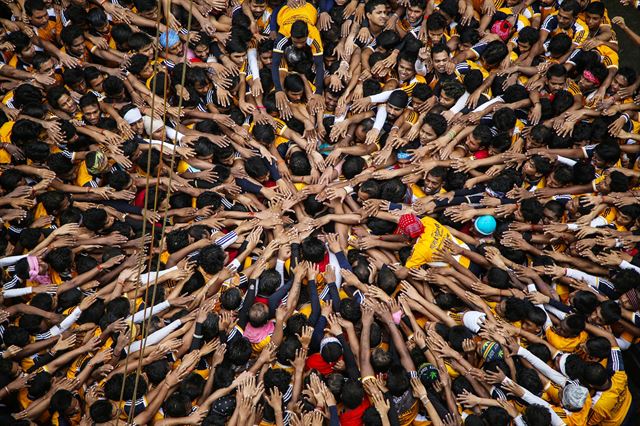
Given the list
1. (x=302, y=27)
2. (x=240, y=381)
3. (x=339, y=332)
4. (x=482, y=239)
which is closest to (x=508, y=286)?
(x=482, y=239)

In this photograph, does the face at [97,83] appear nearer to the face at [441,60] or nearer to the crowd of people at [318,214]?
the crowd of people at [318,214]

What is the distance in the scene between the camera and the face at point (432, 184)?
7158mm

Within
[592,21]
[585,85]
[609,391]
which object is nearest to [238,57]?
[585,85]

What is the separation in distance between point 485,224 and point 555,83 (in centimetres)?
205

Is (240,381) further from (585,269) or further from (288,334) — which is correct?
(585,269)

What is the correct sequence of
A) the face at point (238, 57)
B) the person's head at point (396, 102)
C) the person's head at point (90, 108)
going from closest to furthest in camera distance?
the person's head at point (90, 108)
the person's head at point (396, 102)
the face at point (238, 57)

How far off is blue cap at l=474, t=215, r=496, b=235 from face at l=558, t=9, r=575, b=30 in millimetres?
2849

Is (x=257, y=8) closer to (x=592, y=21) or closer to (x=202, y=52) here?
(x=202, y=52)

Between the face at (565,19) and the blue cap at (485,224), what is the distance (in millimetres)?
2849

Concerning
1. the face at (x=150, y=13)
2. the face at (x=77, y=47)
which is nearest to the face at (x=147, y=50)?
the face at (x=150, y=13)

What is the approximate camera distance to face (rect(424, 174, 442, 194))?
7.16 metres

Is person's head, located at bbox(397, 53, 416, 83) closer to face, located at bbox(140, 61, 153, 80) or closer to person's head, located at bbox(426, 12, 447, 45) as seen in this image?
person's head, located at bbox(426, 12, 447, 45)

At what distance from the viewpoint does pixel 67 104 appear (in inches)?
293

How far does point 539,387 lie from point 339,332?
1865 millimetres
